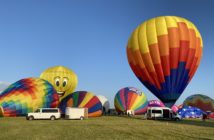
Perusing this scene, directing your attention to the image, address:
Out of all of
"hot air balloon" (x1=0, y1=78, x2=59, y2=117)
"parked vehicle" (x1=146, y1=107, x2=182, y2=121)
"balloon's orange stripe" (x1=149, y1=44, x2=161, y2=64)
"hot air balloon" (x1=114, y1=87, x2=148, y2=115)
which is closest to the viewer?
"balloon's orange stripe" (x1=149, y1=44, x2=161, y2=64)

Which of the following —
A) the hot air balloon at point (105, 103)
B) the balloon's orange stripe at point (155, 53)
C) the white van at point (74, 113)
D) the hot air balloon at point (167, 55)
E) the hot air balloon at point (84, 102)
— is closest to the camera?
the hot air balloon at point (167, 55)

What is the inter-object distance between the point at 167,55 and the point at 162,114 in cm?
876

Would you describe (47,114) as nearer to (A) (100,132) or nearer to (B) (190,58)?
(A) (100,132)

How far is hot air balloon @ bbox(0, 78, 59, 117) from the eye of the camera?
42.9m

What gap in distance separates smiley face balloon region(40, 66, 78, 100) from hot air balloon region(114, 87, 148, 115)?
35.8ft

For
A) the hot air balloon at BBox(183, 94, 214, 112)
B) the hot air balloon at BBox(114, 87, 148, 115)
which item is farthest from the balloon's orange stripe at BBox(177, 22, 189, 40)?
the hot air balloon at BBox(183, 94, 214, 112)

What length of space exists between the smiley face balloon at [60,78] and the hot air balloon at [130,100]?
10.9m

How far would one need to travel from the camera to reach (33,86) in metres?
45.8

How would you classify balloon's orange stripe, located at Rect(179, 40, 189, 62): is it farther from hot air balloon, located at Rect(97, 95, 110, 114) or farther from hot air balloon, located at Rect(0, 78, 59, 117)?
hot air balloon, located at Rect(97, 95, 110, 114)

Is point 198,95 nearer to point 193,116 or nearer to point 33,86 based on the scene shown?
point 193,116

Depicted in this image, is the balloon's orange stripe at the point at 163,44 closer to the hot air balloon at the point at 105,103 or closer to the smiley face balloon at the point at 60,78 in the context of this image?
the smiley face balloon at the point at 60,78

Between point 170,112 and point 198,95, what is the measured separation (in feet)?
122

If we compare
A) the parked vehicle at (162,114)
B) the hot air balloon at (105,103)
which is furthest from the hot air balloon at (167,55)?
the hot air balloon at (105,103)

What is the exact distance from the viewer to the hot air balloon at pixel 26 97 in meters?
42.9
